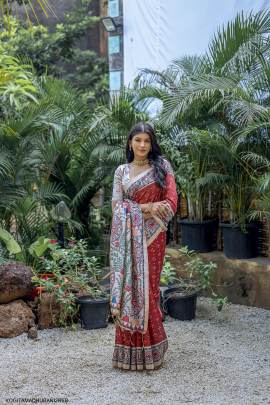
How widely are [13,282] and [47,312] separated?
1.41 feet

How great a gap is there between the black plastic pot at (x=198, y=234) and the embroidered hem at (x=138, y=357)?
8.26 feet

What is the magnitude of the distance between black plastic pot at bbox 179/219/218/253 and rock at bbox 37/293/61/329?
6.05 ft

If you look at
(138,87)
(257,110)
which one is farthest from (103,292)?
(138,87)

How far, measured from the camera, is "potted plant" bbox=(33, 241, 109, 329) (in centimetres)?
585

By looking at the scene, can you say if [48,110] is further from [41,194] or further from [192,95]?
[192,95]

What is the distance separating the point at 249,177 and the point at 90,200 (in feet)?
7.47

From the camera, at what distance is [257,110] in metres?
6.06

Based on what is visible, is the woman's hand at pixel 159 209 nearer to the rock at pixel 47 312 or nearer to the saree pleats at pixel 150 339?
the saree pleats at pixel 150 339

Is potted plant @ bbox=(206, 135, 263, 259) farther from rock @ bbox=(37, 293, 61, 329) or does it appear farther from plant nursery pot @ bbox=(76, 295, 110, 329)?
rock @ bbox=(37, 293, 61, 329)

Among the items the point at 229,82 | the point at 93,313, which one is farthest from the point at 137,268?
the point at 229,82

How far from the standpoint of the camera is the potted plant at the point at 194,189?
684cm

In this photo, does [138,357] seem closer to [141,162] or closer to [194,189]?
[141,162]

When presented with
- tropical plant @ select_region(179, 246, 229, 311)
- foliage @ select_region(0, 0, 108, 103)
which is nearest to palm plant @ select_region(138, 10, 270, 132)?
tropical plant @ select_region(179, 246, 229, 311)

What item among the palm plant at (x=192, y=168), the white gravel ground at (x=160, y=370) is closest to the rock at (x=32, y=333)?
the white gravel ground at (x=160, y=370)
